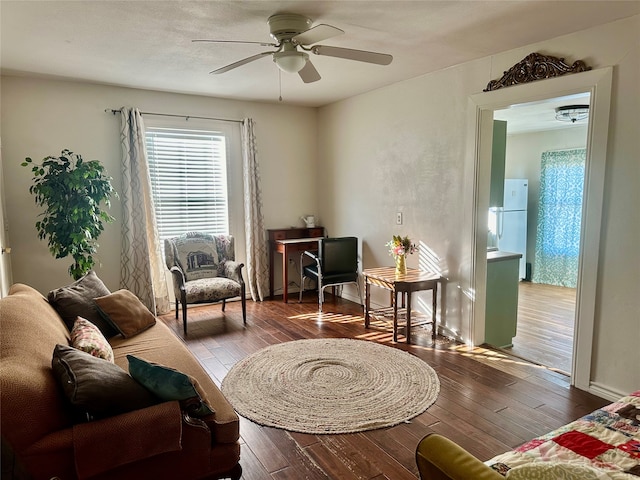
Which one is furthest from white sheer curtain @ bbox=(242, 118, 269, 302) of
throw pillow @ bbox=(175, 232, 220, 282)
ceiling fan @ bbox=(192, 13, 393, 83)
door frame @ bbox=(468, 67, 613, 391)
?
door frame @ bbox=(468, 67, 613, 391)

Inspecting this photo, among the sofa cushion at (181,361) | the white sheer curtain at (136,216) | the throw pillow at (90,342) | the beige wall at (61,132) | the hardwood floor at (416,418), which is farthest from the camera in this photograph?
the white sheer curtain at (136,216)

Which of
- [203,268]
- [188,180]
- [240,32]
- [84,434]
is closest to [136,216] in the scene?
[188,180]

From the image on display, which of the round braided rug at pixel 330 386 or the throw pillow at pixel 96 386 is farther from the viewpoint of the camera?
the round braided rug at pixel 330 386

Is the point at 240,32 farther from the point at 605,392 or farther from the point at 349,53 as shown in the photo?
the point at 605,392

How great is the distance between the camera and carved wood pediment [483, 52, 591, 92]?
299 centimetres

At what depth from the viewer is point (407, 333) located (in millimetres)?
3971

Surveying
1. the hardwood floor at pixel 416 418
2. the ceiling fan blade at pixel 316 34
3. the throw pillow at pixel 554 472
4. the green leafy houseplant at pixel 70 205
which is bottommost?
the hardwood floor at pixel 416 418

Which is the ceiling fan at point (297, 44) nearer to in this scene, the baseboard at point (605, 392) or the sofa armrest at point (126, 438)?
the sofa armrest at point (126, 438)

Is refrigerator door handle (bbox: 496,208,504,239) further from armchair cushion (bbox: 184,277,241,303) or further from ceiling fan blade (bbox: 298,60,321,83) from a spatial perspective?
ceiling fan blade (bbox: 298,60,321,83)

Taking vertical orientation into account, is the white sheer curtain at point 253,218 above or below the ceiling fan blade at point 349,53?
below

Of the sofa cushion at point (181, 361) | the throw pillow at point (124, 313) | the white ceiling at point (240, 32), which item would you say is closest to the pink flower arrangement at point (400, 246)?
the white ceiling at point (240, 32)

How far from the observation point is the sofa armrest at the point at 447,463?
1075mm

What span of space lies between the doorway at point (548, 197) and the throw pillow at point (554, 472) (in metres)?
4.45

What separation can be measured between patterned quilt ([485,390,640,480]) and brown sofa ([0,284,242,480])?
112cm
